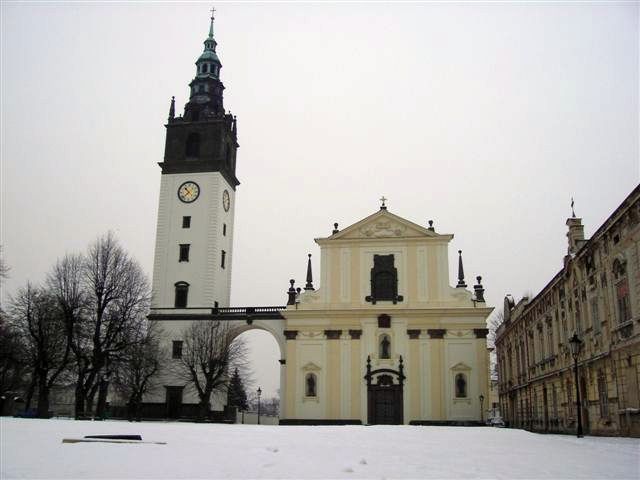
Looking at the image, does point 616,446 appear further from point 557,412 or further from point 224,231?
point 224,231

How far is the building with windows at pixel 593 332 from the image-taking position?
19.7m

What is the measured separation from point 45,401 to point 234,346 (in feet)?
48.1

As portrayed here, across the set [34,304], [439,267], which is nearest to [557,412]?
[439,267]

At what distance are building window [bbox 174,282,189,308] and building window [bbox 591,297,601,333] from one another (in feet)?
115

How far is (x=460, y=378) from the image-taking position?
1815 inches

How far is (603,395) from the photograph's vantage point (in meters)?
22.8

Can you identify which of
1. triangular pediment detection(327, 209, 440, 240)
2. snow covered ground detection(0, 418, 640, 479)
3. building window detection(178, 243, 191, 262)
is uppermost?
triangular pediment detection(327, 209, 440, 240)

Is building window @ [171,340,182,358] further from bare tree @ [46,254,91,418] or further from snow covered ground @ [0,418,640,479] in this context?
snow covered ground @ [0,418,640,479]

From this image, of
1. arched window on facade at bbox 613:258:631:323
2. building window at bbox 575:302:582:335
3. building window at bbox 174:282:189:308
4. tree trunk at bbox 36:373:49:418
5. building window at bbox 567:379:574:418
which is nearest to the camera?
arched window on facade at bbox 613:258:631:323

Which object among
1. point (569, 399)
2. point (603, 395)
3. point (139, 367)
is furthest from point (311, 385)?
point (603, 395)

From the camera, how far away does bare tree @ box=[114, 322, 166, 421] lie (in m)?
45.9

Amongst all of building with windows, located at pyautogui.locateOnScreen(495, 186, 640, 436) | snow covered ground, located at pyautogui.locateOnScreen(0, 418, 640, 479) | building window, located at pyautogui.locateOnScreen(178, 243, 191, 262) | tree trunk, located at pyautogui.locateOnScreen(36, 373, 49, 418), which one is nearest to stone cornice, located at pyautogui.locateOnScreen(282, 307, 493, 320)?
building with windows, located at pyautogui.locateOnScreen(495, 186, 640, 436)

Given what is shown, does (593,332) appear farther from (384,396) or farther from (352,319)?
(352,319)

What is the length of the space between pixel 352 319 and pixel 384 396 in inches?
236
